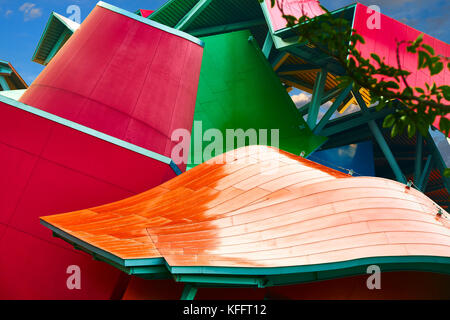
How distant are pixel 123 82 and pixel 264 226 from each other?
703cm

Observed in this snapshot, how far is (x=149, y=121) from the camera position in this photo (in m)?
12.7

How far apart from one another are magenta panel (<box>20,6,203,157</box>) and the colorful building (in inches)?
1.7

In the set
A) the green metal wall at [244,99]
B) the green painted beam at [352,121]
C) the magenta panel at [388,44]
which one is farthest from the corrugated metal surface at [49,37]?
the magenta panel at [388,44]

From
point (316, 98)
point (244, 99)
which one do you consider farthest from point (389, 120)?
point (316, 98)

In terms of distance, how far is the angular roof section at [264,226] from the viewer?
6.84 m

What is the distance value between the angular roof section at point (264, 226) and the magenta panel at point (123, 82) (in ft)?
9.30

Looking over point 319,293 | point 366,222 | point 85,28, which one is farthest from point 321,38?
point 85,28

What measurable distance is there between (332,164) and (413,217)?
18213mm

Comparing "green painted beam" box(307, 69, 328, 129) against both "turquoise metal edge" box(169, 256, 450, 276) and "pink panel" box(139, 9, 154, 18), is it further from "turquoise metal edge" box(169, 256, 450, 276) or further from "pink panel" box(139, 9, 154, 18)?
"turquoise metal edge" box(169, 256, 450, 276)

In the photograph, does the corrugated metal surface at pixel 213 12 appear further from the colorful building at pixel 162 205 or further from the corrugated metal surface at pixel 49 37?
the colorful building at pixel 162 205

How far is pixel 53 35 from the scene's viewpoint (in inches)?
1284

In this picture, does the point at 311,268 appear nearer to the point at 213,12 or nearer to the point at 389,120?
the point at 389,120

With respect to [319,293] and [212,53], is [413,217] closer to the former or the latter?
[319,293]
